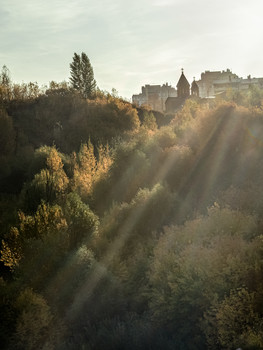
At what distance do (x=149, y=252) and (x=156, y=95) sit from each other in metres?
103

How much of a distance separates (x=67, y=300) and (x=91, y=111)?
36.5 meters

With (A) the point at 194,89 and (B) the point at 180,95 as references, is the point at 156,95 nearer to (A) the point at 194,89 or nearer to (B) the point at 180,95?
(A) the point at 194,89

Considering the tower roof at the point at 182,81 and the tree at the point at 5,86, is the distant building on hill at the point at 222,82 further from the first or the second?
the tree at the point at 5,86

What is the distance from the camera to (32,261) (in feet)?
40.7

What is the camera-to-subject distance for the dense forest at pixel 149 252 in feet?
32.2

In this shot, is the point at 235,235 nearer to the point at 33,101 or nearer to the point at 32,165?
the point at 32,165

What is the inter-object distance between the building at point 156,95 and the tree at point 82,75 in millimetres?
56759

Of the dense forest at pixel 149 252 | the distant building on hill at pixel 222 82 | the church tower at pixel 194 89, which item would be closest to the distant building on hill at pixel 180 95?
the church tower at pixel 194 89

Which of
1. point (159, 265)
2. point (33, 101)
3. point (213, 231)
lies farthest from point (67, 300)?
point (33, 101)

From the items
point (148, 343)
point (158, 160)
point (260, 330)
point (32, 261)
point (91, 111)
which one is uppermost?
point (91, 111)

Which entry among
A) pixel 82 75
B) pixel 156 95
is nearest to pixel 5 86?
pixel 82 75

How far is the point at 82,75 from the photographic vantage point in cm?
5509

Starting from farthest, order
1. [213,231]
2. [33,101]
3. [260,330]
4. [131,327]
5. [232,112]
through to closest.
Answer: [33,101] → [232,112] → [213,231] → [131,327] → [260,330]

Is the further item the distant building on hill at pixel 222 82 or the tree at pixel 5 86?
the distant building on hill at pixel 222 82
